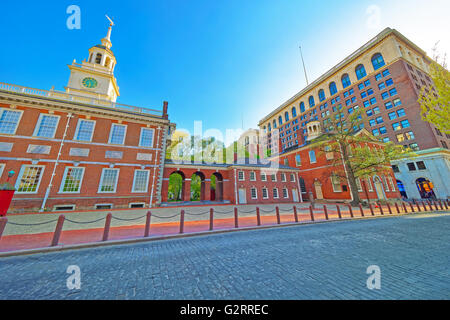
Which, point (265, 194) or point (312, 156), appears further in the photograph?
point (312, 156)

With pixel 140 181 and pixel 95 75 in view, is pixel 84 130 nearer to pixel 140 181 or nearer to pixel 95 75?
pixel 140 181

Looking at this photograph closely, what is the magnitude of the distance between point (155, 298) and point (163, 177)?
18.8 m

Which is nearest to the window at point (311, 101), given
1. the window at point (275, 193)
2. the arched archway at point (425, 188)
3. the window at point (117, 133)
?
the arched archway at point (425, 188)

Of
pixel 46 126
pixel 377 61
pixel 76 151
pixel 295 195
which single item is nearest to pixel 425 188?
pixel 295 195

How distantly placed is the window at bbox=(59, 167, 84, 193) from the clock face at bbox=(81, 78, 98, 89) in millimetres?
14464

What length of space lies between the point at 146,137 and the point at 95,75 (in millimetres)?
14695

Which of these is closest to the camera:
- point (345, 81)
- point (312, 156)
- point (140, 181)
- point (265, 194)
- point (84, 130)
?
point (84, 130)

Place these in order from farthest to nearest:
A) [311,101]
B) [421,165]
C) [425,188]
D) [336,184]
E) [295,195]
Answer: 1. [311,101]
2. [421,165]
3. [425,188]
4. [295,195]
5. [336,184]

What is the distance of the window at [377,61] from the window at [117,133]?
181 ft

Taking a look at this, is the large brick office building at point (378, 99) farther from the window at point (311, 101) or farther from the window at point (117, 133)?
the window at point (117, 133)

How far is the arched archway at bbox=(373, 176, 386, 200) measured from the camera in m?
24.6

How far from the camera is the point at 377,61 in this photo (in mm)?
38156

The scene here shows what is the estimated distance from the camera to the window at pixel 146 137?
18.9 m

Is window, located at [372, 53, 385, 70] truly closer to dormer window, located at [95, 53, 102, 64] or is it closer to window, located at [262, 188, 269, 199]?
window, located at [262, 188, 269, 199]
